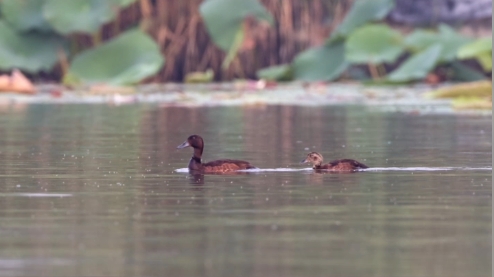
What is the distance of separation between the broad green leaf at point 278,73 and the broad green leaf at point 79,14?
2355mm

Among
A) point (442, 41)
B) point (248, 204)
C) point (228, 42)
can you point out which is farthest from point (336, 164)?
point (228, 42)

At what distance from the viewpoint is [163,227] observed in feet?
22.4

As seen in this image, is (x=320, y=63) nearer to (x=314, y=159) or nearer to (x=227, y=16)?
(x=227, y=16)

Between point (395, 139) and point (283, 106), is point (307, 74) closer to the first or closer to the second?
point (283, 106)

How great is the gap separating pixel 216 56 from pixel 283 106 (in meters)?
4.94

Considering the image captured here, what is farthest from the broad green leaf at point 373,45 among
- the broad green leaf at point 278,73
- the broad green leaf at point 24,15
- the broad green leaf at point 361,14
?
the broad green leaf at point 24,15

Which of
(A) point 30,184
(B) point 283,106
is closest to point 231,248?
(A) point 30,184

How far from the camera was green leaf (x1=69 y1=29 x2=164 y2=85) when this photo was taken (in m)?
21.6

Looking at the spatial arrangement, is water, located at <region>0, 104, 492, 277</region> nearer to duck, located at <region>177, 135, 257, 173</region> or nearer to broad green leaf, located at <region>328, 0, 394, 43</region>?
duck, located at <region>177, 135, 257, 173</region>

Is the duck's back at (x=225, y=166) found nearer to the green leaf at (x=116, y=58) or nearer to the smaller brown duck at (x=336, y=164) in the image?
the smaller brown duck at (x=336, y=164)

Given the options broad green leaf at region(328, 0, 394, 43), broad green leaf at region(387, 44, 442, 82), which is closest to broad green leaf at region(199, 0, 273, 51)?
broad green leaf at region(328, 0, 394, 43)

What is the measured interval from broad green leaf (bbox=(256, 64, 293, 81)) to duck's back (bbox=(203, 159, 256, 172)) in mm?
12407

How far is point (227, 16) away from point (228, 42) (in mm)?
478

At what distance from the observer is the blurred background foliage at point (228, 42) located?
834 inches
